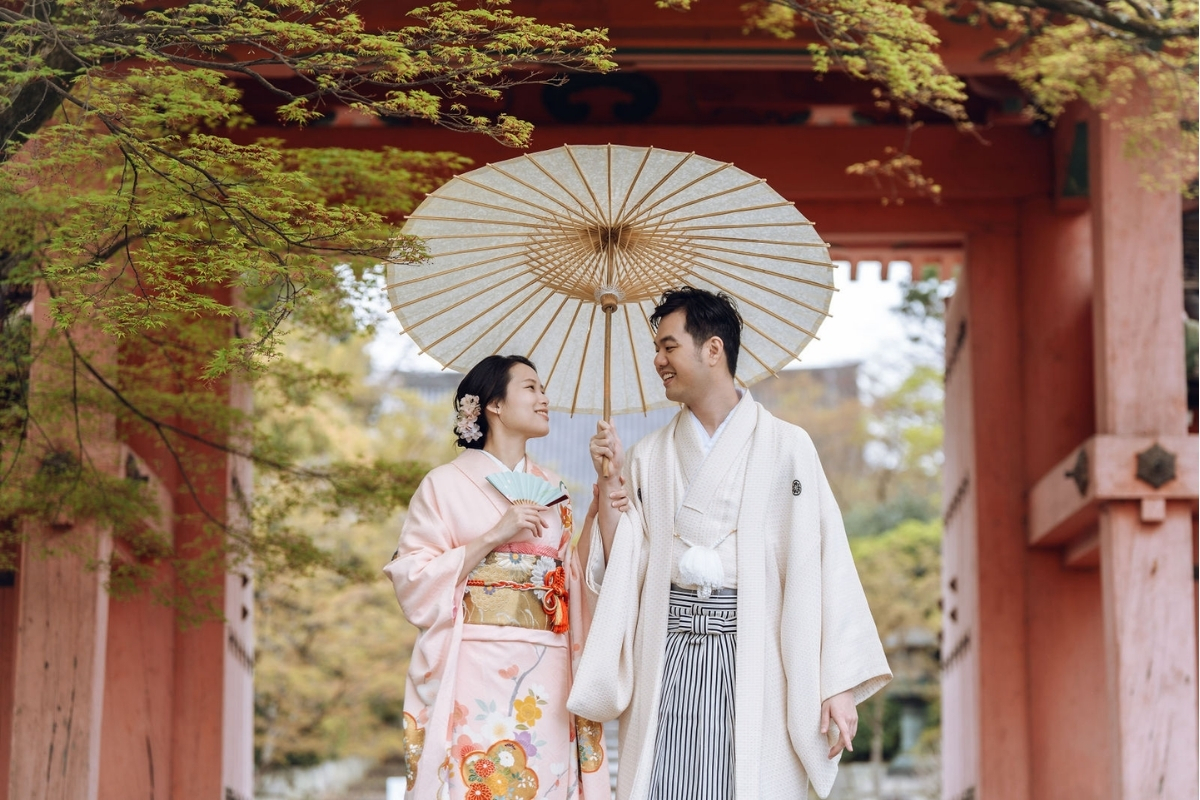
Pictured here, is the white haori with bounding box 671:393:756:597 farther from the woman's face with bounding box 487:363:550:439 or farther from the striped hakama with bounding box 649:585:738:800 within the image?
the woman's face with bounding box 487:363:550:439

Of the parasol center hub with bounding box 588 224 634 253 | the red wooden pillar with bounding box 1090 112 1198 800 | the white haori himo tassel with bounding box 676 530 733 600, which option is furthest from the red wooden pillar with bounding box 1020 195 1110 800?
the white haori himo tassel with bounding box 676 530 733 600

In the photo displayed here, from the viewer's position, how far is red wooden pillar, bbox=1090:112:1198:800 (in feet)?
20.7

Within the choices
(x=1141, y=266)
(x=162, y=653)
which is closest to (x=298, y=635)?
(x=162, y=653)

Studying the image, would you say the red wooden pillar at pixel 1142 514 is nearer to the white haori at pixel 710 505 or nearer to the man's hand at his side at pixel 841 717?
the man's hand at his side at pixel 841 717

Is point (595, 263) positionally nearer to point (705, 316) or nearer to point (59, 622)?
point (705, 316)

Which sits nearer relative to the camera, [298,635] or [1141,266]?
[1141,266]

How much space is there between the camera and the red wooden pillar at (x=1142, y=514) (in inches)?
249

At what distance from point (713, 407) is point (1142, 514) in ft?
10.3

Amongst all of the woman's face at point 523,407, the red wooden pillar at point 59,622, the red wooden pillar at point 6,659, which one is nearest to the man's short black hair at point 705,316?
the woman's face at point 523,407

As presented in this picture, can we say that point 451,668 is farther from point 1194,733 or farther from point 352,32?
point 1194,733

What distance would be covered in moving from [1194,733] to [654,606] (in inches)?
128

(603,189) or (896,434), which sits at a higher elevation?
(896,434)

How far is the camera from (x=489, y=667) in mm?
4227

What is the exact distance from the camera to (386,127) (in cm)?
809
